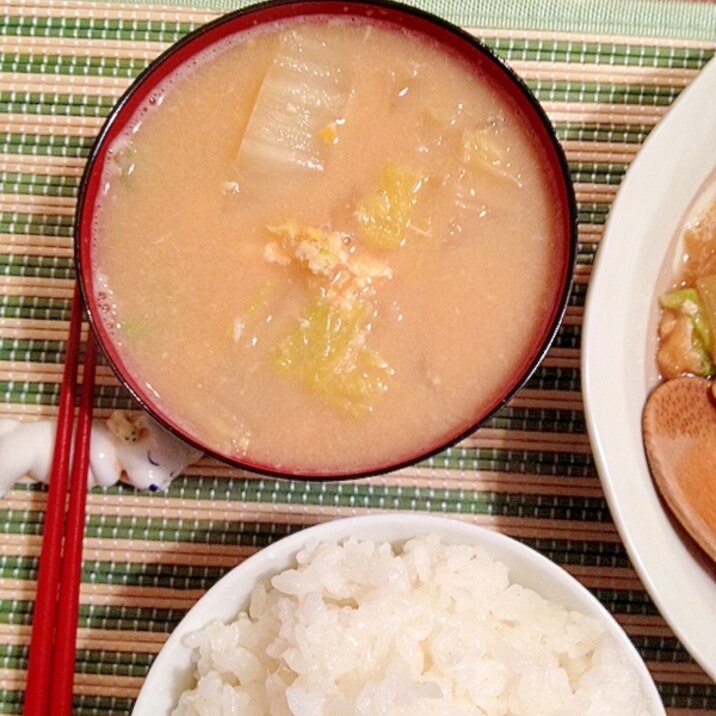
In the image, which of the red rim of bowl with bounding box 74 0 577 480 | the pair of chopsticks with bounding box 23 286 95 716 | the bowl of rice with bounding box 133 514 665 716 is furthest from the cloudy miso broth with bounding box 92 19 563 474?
the pair of chopsticks with bounding box 23 286 95 716

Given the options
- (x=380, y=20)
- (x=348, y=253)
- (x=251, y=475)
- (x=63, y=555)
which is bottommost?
(x=63, y=555)

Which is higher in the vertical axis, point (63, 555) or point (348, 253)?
point (348, 253)

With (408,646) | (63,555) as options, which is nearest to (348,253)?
(408,646)

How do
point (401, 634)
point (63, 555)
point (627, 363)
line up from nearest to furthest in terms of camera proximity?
point (401, 634) < point (627, 363) < point (63, 555)

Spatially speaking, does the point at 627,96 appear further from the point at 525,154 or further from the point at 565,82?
the point at 525,154

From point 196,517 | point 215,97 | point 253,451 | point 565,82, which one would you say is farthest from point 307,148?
point 196,517

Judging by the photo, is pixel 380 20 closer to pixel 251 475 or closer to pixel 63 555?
pixel 251 475
